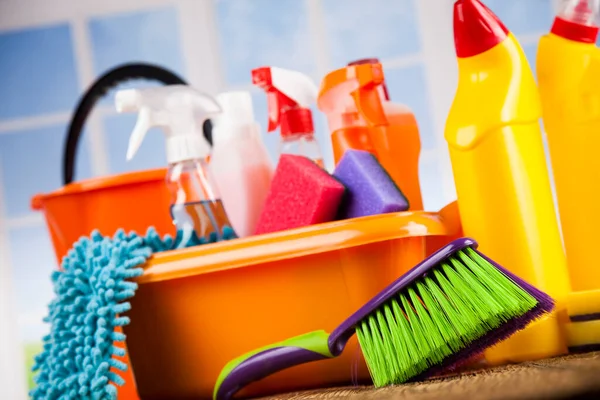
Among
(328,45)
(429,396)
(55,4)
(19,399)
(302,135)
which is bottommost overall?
(19,399)

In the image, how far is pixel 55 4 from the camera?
2.04 metres

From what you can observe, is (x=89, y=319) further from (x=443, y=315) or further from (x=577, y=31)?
(x=577, y=31)

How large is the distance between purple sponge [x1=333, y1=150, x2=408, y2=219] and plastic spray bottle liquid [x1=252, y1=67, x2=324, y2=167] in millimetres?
82

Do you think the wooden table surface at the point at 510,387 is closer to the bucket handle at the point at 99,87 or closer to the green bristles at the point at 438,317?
the green bristles at the point at 438,317

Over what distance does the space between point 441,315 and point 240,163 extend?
0.89 feet

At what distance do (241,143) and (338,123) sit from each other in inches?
3.4

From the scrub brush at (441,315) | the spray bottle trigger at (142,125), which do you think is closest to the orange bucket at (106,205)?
the spray bottle trigger at (142,125)

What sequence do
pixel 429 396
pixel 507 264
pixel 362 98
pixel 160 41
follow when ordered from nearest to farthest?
pixel 429 396 → pixel 507 264 → pixel 362 98 → pixel 160 41

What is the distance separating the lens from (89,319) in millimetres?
455

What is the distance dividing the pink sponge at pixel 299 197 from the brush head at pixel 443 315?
0.11m

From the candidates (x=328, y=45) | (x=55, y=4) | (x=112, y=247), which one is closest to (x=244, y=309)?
(x=112, y=247)

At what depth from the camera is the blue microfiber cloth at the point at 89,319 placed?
1.44 feet

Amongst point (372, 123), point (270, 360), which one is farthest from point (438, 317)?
point (372, 123)

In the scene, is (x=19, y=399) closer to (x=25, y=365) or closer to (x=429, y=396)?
(x=25, y=365)
